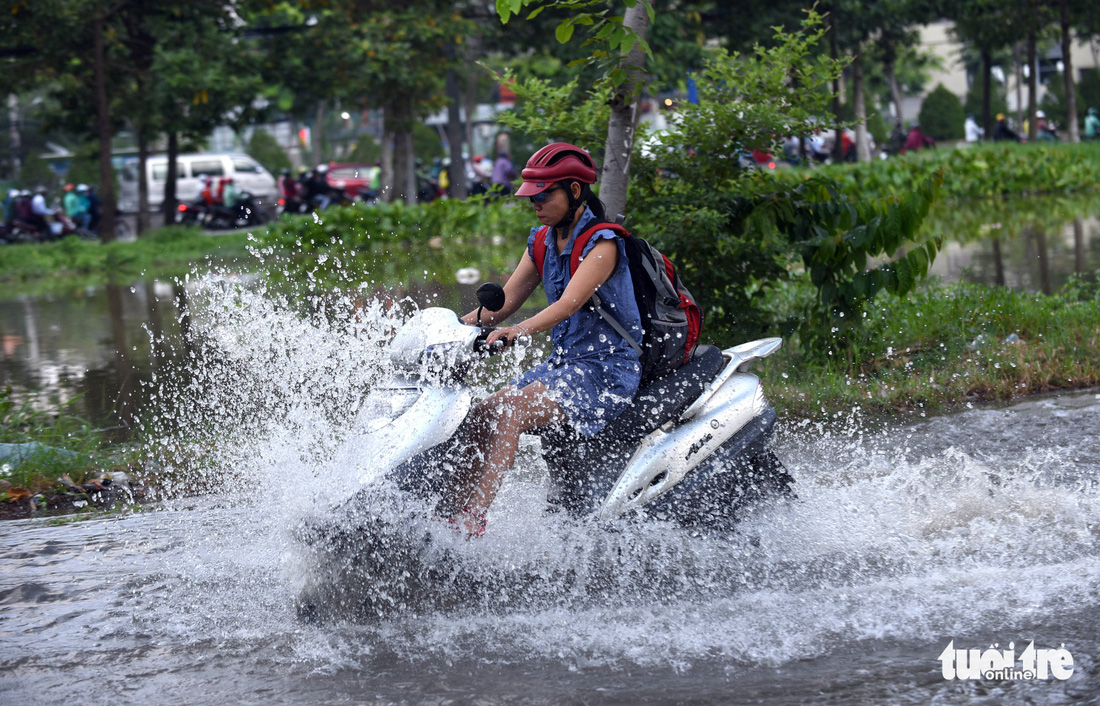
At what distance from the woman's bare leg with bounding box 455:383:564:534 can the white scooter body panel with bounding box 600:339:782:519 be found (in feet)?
1.16

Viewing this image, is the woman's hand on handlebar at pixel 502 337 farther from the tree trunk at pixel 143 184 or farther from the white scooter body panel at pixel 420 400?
the tree trunk at pixel 143 184

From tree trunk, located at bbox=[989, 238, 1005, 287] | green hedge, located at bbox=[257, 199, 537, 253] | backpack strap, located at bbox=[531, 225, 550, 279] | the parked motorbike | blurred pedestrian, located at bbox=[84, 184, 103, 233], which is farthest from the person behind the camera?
blurred pedestrian, located at bbox=[84, 184, 103, 233]

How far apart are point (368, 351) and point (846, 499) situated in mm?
1951

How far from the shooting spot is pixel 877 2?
25.2m

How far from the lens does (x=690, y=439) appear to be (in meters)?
3.93

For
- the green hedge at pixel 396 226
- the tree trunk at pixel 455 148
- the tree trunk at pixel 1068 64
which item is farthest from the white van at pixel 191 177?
the tree trunk at pixel 1068 64

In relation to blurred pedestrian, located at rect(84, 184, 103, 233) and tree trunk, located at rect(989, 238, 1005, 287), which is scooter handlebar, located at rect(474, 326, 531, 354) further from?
blurred pedestrian, located at rect(84, 184, 103, 233)

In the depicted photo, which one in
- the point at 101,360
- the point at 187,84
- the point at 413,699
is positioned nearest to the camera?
the point at 413,699

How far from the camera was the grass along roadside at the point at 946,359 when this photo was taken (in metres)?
6.33

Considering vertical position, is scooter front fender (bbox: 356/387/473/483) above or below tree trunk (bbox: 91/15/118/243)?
below

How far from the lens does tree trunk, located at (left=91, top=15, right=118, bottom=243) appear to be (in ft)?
61.3

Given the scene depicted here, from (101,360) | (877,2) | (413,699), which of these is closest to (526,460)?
(413,699)

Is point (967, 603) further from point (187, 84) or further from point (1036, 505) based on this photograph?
point (187, 84)

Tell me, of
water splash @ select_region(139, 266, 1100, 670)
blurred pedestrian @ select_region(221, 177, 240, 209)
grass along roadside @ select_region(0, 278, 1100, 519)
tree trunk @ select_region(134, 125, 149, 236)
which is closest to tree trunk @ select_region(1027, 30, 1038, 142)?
blurred pedestrian @ select_region(221, 177, 240, 209)
